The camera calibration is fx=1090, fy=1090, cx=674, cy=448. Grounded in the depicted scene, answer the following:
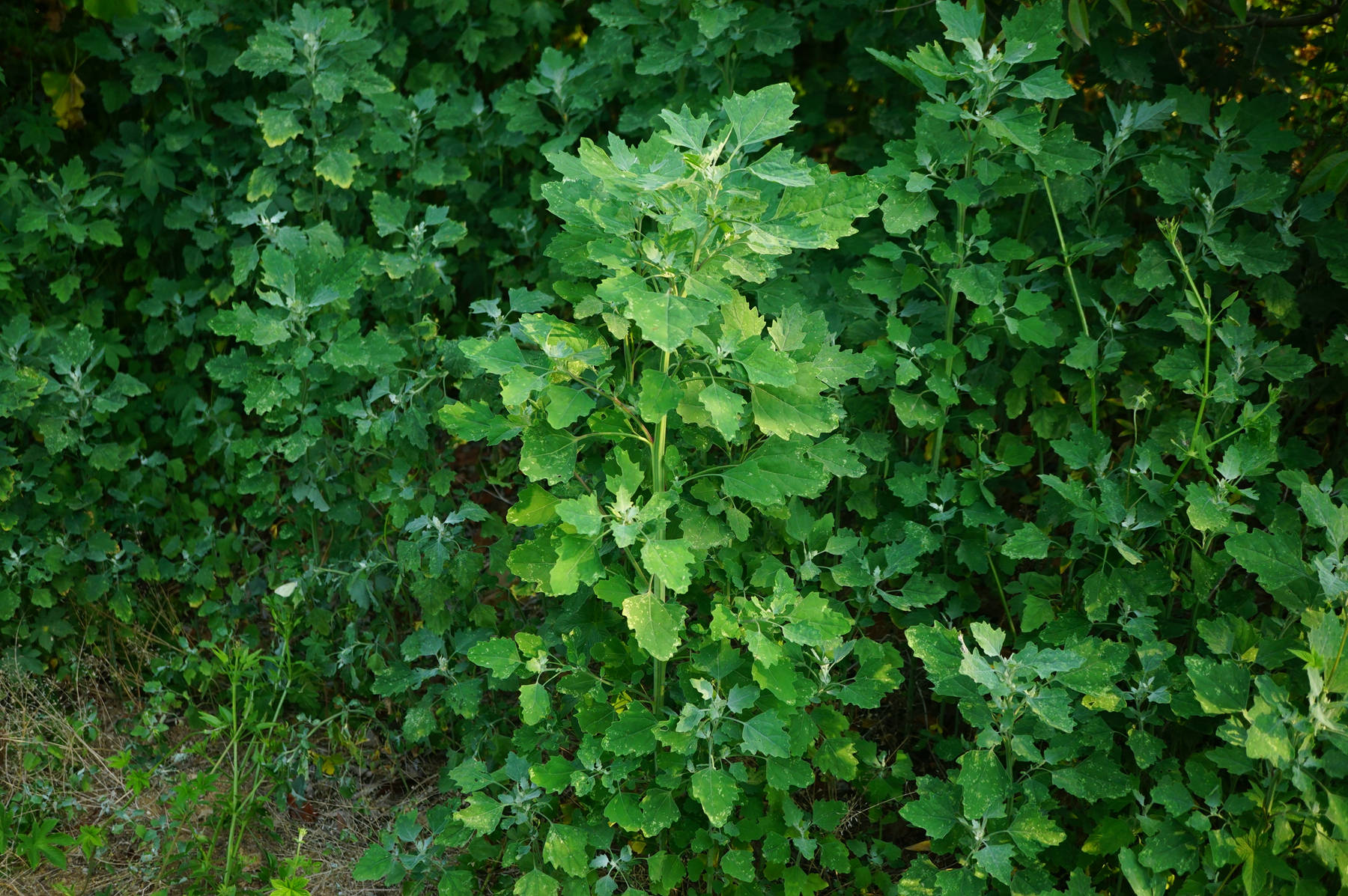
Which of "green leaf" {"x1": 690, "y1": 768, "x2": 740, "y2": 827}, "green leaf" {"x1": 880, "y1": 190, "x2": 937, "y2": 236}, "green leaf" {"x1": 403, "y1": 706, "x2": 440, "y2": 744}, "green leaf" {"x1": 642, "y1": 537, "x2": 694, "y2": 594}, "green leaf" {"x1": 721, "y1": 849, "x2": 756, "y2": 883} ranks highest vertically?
"green leaf" {"x1": 880, "y1": 190, "x2": 937, "y2": 236}

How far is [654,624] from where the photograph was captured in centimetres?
215

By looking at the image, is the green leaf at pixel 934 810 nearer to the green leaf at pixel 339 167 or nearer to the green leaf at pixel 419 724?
the green leaf at pixel 419 724

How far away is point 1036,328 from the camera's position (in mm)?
2578

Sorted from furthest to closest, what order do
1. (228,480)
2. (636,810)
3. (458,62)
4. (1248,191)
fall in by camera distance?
1. (458,62)
2. (228,480)
3. (1248,191)
4. (636,810)

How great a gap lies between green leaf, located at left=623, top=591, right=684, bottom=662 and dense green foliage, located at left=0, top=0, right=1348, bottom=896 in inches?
0.4

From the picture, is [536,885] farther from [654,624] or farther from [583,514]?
[583,514]

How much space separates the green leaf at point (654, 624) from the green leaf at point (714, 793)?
0.91ft

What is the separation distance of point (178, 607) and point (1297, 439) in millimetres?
3401

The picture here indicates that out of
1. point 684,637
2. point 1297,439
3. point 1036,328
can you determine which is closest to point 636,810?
point 684,637

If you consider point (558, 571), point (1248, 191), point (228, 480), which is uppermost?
point (1248, 191)

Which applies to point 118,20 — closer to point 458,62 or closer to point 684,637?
point 458,62

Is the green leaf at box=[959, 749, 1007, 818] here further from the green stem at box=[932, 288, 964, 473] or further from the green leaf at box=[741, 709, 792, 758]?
the green stem at box=[932, 288, 964, 473]

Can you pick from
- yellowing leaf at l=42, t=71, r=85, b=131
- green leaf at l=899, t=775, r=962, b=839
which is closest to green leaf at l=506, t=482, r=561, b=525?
green leaf at l=899, t=775, r=962, b=839

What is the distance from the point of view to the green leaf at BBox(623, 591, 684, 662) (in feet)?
6.88
